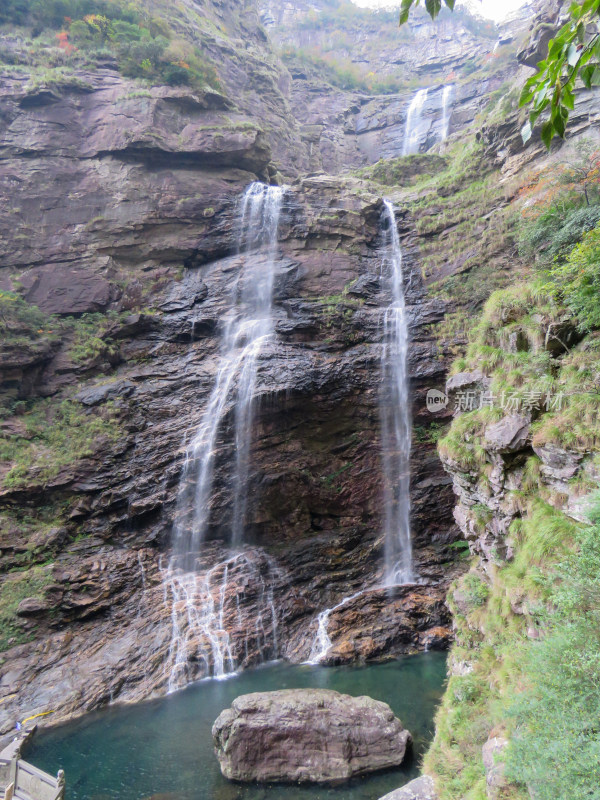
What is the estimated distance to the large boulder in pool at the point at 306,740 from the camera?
23.8 feet

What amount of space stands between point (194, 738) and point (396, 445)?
1059 centimetres

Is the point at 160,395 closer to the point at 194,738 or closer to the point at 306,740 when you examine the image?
the point at 194,738

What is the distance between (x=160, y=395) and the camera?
1747 cm

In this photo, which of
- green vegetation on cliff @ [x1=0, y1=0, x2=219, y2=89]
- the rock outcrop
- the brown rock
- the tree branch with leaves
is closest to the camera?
the tree branch with leaves

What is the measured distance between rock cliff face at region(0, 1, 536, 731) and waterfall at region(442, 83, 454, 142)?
47.3ft

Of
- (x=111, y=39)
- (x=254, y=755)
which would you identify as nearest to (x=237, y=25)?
(x=111, y=39)

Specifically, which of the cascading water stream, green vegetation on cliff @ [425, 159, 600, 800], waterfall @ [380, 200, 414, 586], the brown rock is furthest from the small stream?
the brown rock

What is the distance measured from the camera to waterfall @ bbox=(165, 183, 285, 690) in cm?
1248

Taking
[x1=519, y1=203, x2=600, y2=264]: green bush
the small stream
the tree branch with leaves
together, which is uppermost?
[x1=519, y1=203, x2=600, y2=264]: green bush

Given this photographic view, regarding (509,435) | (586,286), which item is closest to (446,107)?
(586,286)

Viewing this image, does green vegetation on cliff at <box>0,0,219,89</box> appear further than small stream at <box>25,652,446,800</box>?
Yes

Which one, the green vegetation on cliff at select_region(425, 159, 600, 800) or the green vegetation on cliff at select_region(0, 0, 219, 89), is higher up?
the green vegetation on cliff at select_region(0, 0, 219, 89)

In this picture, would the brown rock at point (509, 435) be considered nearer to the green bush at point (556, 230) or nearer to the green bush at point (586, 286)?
the green bush at point (586, 286)

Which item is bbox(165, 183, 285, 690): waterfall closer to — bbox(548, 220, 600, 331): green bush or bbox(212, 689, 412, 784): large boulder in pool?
bbox(212, 689, 412, 784): large boulder in pool
